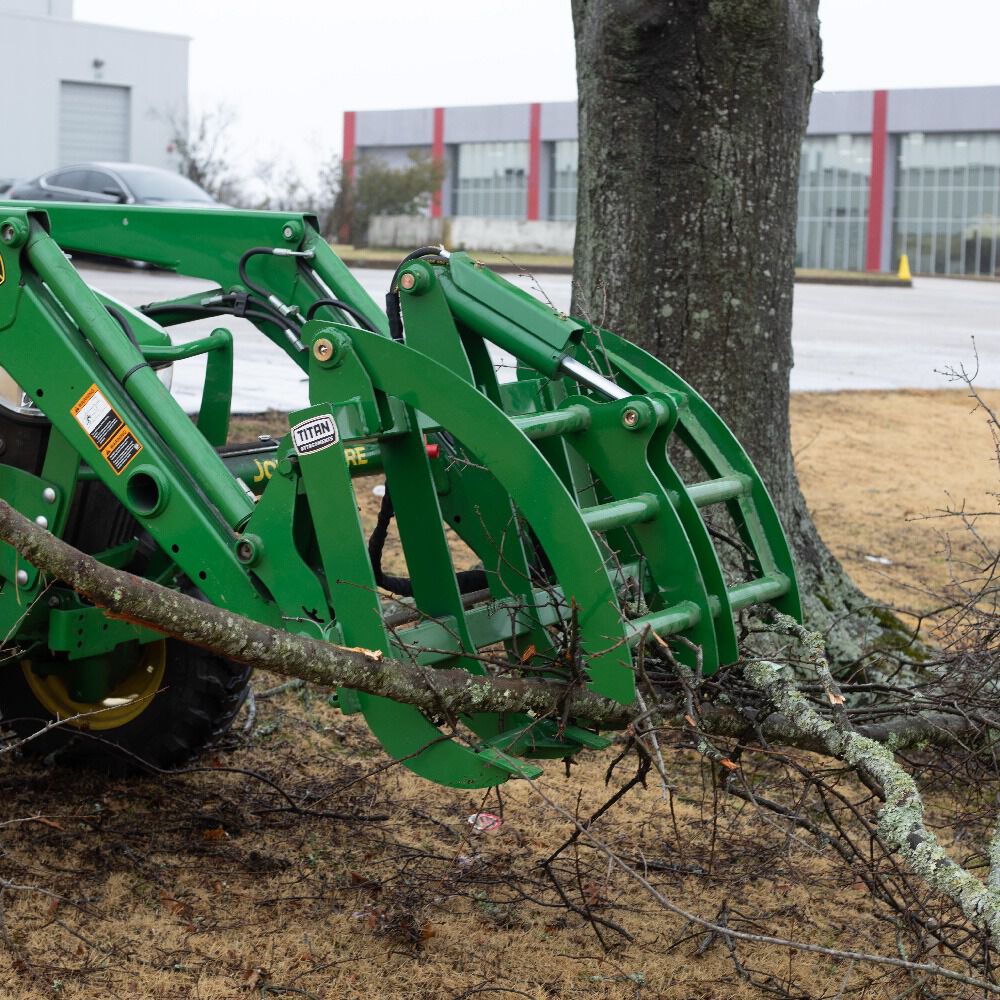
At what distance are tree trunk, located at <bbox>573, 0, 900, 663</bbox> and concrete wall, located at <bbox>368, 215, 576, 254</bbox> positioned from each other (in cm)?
3682

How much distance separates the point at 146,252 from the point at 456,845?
6.27 ft

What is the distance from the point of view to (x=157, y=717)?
4.34 metres

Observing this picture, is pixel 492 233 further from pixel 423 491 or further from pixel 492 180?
pixel 423 491

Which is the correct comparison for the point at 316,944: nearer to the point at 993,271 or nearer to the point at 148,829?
the point at 148,829

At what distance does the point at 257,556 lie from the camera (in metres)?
3.25

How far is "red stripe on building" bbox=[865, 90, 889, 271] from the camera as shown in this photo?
54.0 meters

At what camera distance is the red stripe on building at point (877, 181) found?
177 ft

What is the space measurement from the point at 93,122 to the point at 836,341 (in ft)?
99.3

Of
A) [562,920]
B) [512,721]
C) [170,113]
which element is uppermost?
[170,113]

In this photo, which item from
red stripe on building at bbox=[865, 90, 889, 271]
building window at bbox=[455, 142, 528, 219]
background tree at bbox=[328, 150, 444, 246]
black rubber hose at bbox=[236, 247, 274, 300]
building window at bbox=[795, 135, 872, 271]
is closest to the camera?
black rubber hose at bbox=[236, 247, 274, 300]

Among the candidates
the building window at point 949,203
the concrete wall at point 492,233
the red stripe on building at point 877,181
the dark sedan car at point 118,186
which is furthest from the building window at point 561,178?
the dark sedan car at point 118,186

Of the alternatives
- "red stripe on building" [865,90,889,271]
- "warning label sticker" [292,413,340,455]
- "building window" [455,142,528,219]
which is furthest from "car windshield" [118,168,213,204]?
"building window" [455,142,528,219]

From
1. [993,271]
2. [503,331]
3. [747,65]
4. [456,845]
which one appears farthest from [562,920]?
[993,271]

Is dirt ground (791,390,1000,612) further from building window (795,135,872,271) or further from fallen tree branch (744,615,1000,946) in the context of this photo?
building window (795,135,872,271)
